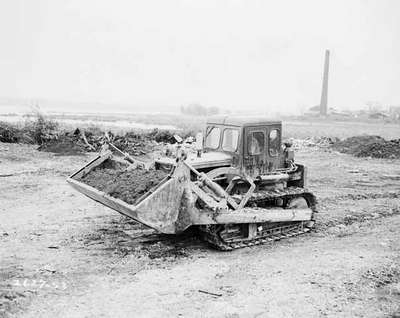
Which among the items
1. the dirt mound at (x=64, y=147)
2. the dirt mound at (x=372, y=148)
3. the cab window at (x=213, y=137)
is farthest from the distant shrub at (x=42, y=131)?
the cab window at (x=213, y=137)

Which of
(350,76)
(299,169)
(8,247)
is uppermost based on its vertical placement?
(350,76)

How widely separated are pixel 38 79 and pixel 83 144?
342 feet

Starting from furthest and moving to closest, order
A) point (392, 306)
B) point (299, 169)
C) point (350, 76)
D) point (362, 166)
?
point (350, 76) < point (362, 166) < point (299, 169) < point (392, 306)

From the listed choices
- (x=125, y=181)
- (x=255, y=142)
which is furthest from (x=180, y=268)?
(x=255, y=142)

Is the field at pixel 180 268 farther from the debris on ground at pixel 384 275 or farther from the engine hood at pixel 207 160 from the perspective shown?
the engine hood at pixel 207 160

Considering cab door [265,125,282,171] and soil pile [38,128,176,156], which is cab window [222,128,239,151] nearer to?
cab door [265,125,282,171]

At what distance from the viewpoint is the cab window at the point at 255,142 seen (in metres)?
9.52

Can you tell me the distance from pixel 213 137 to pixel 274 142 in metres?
1.20

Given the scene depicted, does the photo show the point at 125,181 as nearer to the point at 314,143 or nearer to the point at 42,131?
the point at 42,131

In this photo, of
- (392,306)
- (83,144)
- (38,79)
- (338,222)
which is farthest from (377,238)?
(38,79)

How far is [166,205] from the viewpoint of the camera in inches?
310

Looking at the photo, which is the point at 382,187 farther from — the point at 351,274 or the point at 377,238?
the point at 351,274

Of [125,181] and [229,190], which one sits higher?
[125,181]

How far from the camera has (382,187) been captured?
1577 cm
